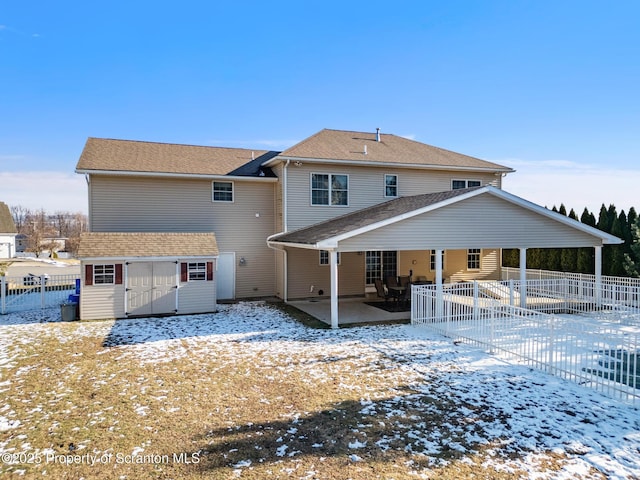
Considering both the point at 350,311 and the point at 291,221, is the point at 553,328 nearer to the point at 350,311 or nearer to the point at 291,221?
the point at 350,311

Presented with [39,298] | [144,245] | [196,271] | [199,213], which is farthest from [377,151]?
[39,298]

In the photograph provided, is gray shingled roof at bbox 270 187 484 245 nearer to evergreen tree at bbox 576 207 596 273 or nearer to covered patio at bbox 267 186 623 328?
covered patio at bbox 267 186 623 328

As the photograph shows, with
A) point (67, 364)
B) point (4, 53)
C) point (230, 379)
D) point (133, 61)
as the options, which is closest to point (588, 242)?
point (230, 379)

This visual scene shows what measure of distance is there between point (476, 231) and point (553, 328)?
529 cm

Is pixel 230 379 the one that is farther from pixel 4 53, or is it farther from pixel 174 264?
pixel 4 53

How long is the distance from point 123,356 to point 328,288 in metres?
9.21

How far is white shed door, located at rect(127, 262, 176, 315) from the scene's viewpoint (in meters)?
12.6

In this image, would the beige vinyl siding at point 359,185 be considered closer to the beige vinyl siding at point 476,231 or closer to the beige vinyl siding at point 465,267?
the beige vinyl siding at point 465,267

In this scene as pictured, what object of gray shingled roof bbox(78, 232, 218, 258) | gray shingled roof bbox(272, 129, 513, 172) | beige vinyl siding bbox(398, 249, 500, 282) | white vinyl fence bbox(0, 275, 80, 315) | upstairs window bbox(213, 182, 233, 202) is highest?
gray shingled roof bbox(272, 129, 513, 172)

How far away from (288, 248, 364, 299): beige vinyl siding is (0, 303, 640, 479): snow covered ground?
3560 mm

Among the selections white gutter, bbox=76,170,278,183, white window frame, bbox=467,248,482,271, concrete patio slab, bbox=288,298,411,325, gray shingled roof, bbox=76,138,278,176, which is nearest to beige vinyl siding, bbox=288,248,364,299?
concrete patio slab, bbox=288,298,411,325

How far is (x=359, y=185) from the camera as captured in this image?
16.2 m

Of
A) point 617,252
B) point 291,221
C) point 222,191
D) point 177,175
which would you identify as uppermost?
point 177,175

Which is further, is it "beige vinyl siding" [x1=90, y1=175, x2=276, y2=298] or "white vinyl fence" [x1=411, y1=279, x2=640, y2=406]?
"beige vinyl siding" [x1=90, y1=175, x2=276, y2=298]
